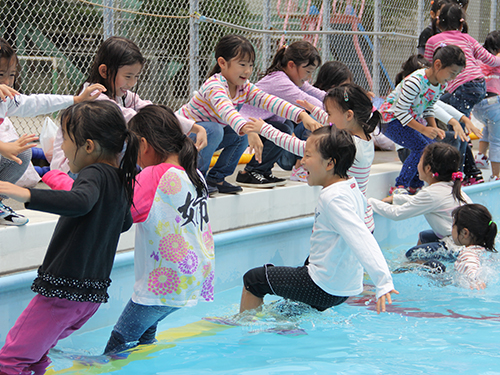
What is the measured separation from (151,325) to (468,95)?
4965 millimetres

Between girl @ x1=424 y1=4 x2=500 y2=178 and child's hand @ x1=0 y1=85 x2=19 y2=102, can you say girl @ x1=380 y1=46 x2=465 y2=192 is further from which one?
child's hand @ x1=0 y1=85 x2=19 y2=102

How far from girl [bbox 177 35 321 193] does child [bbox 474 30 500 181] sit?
11.2 ft

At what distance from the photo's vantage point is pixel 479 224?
12.7 ft

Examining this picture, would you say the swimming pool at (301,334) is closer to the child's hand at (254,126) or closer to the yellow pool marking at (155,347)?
the yellow pool marking at (155,347)

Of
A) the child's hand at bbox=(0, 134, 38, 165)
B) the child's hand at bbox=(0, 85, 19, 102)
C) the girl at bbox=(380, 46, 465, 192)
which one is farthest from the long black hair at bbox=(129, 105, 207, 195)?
the girl at bbox=(380, 46, 465, 192)

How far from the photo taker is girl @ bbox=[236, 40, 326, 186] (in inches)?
187

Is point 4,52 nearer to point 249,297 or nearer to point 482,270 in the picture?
point 249,297

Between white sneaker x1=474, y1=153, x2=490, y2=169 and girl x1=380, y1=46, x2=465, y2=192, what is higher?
girl x1=380, y1=46, x2=465, y2=192

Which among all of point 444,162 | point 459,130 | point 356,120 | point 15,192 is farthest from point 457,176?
point 15,192

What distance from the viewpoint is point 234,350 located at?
2.73m

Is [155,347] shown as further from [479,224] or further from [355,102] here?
[479,224]

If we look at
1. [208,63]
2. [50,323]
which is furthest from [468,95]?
[50,323]

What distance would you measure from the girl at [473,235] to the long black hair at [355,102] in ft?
3.00

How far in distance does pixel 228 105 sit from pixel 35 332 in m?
2.28
